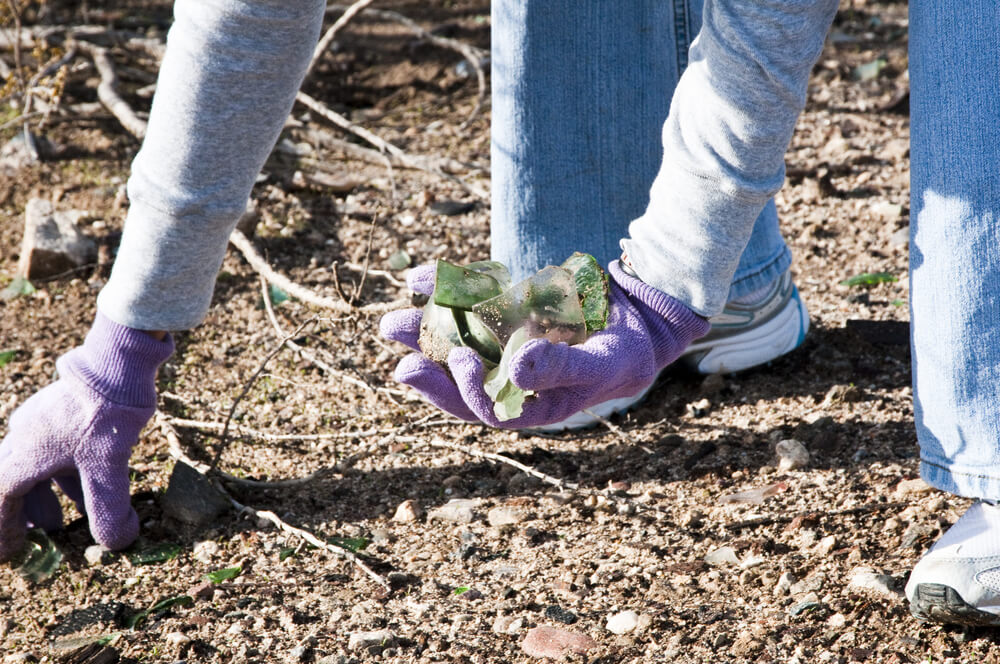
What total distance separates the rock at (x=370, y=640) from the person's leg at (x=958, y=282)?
0.71 m

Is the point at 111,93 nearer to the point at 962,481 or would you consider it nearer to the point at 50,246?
the point at 50,246

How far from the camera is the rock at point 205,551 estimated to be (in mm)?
1679

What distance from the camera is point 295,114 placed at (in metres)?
3.43

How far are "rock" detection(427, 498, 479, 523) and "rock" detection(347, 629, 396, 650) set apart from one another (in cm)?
30

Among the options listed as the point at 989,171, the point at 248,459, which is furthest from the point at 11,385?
the point at 989,171

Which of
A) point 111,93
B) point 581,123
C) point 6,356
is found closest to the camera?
point 581,123

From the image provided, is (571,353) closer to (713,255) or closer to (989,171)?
(713,255)

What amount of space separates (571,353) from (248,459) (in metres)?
0.90

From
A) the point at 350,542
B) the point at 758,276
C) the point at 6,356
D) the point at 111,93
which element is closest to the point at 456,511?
the point at 350,542

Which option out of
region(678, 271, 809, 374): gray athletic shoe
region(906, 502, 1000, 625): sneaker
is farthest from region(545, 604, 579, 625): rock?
region(678, 271, 809, 374): gray athletic shoe

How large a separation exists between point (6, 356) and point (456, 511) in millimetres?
1179

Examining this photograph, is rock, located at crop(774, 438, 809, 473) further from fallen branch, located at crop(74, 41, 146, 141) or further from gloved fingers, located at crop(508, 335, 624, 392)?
fallen branch, located at crop(74, 41, 146, 141)

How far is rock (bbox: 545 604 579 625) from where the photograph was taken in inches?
57.2

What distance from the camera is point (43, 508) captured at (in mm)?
1737
